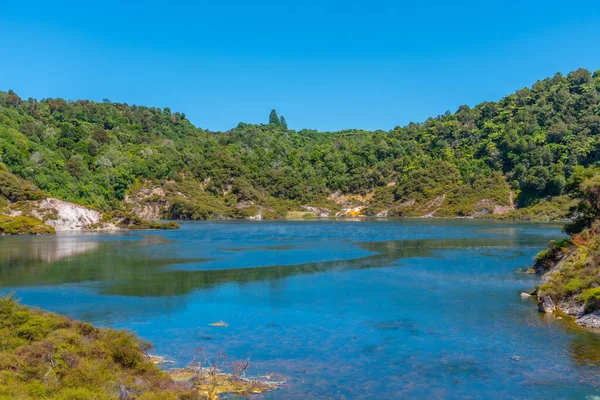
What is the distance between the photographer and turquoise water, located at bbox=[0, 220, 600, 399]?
21406 millimetres

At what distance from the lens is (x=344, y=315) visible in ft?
107

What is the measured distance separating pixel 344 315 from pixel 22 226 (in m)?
88.0

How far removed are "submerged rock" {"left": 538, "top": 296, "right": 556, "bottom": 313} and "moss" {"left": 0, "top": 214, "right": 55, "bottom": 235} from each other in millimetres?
93837

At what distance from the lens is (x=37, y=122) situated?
637 ft

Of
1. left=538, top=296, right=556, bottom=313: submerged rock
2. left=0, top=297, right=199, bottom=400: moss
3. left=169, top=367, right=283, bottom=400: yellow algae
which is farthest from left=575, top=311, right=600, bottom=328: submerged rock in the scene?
left=0, top=297, right=199, bottom=400: moss

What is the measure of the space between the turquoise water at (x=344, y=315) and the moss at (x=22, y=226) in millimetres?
37278

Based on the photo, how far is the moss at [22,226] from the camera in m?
98.4

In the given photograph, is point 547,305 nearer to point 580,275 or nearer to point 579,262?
point 580,275

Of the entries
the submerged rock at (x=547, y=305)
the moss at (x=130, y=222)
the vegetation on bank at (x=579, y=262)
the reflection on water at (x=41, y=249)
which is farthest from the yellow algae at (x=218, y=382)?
the moss at (x=130, y=222)

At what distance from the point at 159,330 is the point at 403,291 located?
19.2 meters

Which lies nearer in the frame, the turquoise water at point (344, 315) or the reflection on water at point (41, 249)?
the turquoise water at point (344, 315)

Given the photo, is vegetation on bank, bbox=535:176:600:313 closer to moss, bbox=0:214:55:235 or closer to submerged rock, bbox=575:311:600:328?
submerged rock, bbox=575:311:600:328

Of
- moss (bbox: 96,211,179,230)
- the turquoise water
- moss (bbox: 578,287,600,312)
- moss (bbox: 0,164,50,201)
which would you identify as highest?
moss (bbox: 0,164,50,201)

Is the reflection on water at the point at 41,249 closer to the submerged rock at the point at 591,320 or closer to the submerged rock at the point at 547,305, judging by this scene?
the submerged rock at the point at 547,305
